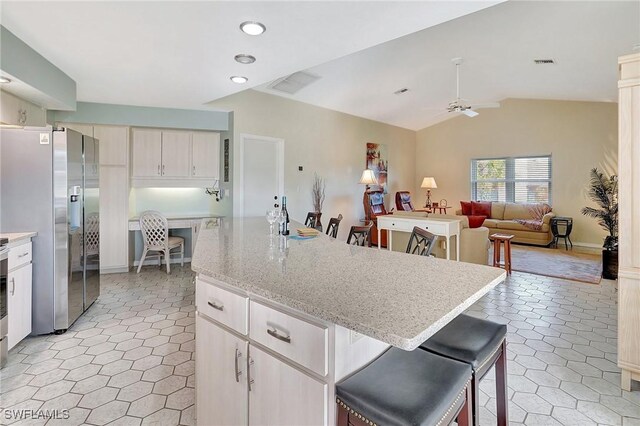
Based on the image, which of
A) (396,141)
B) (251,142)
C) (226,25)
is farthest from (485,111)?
(226,25)

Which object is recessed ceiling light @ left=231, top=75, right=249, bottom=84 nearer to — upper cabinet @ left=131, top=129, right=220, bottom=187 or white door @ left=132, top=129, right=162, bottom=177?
upper cabinet @ left=131, top=129, right=220, bottom=187

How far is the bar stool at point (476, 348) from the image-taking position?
50.3 inches

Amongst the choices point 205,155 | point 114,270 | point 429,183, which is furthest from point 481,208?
point 114,270

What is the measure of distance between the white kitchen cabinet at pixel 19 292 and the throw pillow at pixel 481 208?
835 cm

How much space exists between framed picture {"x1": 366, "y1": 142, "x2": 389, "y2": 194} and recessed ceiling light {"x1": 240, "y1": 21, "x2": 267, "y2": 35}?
18.2 ft

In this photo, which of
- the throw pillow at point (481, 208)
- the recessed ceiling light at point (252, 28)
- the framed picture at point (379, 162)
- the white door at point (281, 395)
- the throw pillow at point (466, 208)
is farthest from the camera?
the throw pillow at point (466, 208)

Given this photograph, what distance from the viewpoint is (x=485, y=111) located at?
836 centimetres

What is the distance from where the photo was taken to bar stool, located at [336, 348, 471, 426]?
3.00 feet

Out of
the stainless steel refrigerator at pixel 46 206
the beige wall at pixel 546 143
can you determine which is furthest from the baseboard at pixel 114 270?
the beige wall at pixel 546 143

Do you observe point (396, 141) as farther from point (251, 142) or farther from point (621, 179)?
point (621, 179)

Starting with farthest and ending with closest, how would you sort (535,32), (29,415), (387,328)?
(535,32) < (29,415) < (387,328)

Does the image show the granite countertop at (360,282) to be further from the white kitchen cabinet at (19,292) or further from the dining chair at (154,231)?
the dining chair at (154,231)

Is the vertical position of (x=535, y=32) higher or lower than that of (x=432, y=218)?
higher

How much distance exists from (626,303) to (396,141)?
Answer: 285 inches
